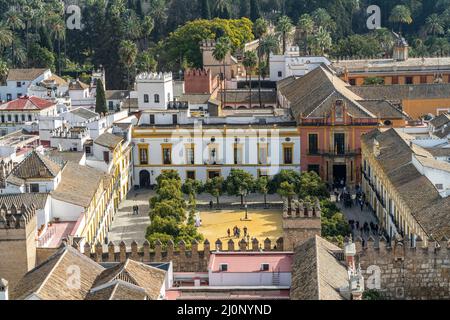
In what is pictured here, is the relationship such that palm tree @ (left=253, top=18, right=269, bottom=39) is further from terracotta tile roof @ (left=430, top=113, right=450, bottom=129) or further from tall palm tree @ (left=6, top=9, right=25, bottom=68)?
terracotta tile roof @ (left=430, top=113, right=450, bottom=129)

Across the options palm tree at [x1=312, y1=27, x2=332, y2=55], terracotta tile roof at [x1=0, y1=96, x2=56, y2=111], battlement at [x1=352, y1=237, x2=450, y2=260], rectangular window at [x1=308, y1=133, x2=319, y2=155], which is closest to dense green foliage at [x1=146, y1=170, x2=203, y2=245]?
battlement at [x1=352, y1=237, x2=450, y2=260]

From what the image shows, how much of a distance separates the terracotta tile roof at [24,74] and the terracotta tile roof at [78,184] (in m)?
43.2

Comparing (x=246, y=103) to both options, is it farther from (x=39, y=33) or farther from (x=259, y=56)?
(x=39, y=33)

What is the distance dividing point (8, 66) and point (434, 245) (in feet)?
270

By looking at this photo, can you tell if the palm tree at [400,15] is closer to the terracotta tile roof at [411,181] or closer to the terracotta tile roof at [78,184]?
the terracotta tile roof at [411,181]

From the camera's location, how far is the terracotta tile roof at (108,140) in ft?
203

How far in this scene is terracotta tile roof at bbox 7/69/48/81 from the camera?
321 ft

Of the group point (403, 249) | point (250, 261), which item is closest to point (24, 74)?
point (250, 261)

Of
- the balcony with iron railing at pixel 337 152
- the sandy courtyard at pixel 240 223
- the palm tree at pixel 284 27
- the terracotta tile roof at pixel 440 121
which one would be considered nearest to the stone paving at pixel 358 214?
the sandy courtyard at pixel 240 223

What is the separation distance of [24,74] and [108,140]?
3860cm

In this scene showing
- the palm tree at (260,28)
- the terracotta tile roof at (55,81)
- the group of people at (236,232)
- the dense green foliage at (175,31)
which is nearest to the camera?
the group of people at (236,232)

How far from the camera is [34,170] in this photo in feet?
163

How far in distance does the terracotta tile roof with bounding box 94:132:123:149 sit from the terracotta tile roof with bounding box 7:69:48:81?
35.2 meters

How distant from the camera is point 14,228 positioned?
107 ft
